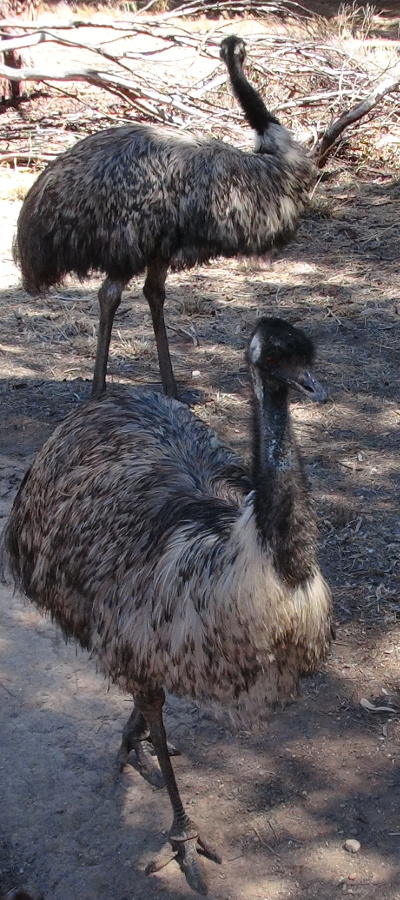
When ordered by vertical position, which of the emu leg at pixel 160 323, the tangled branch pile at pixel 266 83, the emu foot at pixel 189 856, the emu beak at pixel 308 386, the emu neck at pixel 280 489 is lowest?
the emu foot at pixel 189 856

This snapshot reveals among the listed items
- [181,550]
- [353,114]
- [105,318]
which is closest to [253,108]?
[105,318]

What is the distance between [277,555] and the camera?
2.42 metres

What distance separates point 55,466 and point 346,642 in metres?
1.41

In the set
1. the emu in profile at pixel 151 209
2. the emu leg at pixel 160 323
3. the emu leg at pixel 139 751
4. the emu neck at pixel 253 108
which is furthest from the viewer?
the emu neck at pixel 253 108

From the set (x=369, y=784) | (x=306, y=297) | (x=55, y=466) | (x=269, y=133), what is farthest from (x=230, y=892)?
(x=306, y=297)

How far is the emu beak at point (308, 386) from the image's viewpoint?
240cm

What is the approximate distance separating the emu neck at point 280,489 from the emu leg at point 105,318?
318 centimetres

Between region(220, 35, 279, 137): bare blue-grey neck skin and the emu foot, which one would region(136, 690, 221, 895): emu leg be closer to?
the emu foot

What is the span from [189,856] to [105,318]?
315 centimetres

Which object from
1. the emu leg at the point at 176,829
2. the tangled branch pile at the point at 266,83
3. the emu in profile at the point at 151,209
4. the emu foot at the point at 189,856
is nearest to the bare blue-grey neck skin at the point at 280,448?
the emu leg at the point at 176,829

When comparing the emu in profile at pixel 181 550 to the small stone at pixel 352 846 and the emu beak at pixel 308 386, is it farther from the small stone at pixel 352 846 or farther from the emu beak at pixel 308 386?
the small stone at pixel 352 846

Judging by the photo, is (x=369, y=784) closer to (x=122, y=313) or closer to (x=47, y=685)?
(x=47, y=685)

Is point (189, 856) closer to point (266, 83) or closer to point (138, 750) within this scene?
point (138, 750)

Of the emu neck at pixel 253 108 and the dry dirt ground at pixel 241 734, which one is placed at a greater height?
the emu neck at pixel 253 108
